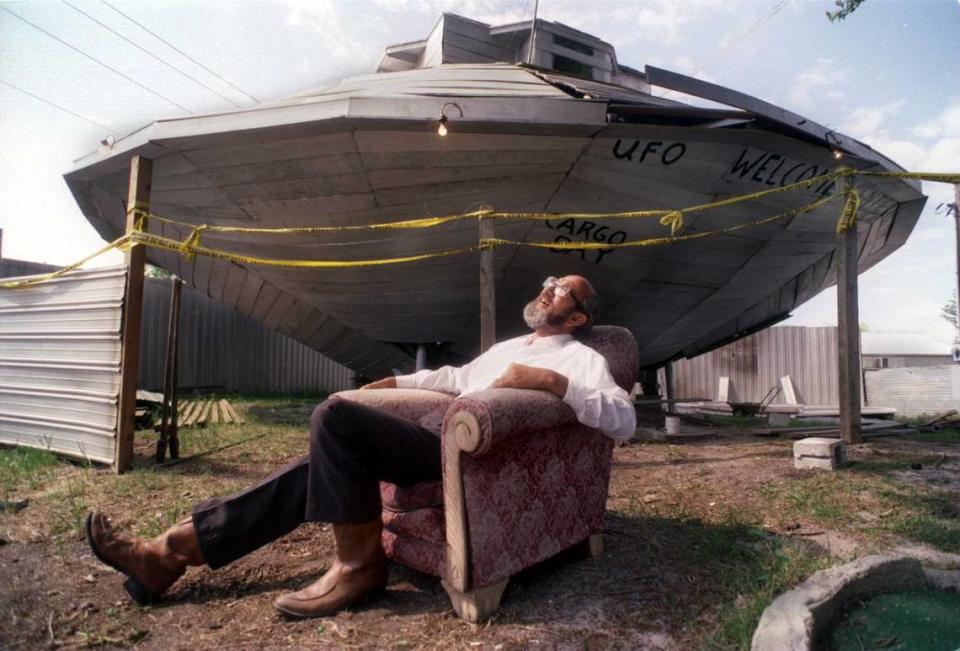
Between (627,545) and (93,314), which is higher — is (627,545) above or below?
below

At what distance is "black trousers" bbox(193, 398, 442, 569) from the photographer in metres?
1.59

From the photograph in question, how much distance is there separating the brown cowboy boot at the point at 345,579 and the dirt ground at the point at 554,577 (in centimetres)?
4

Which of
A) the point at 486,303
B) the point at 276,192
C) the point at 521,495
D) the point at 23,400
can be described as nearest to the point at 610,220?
the point at 486,303

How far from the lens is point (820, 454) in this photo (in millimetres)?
3275

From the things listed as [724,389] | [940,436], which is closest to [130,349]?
[940,436]

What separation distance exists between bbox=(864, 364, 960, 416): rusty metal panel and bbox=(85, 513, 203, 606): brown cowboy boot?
1103 centimetres

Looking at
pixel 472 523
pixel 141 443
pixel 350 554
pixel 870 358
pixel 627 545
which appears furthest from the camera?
pixel 870 358

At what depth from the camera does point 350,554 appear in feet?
5.35

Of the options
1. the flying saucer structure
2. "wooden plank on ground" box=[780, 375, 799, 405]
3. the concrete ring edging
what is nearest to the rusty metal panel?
"wooden plank on ground" box=[780, 375, 799, 405]

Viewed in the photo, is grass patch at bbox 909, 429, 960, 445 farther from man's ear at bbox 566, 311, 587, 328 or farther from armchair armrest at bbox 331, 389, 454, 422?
armchair armrest at bbox 331, 389, 454, 422

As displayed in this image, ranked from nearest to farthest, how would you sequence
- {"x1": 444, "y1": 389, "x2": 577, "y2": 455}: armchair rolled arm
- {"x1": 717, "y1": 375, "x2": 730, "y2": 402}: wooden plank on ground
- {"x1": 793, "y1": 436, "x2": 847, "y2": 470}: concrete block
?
{"x1": 444, "y1": 389, "x2": 577, "y2": 455}: armchair rolled arm < {"x1": 793, "y1": 436, "x2": 847, "y2": 470}: concrete block < {"x1": 717, "y1": 375, "x2": 730, "y2": 402}: wooden plank on ground

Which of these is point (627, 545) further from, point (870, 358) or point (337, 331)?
point (870, 358)

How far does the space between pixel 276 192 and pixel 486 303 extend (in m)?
2.03

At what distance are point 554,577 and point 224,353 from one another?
37.8 ft
